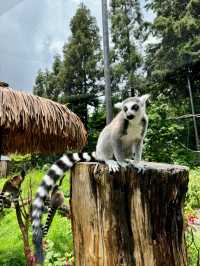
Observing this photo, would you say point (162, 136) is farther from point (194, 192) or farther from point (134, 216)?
point (134, 216)

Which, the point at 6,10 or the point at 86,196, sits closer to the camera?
the point at 86,196

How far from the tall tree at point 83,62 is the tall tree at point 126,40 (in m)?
0.48

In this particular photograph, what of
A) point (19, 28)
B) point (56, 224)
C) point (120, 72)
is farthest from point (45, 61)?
point (56, 224)

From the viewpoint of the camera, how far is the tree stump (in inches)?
51.8

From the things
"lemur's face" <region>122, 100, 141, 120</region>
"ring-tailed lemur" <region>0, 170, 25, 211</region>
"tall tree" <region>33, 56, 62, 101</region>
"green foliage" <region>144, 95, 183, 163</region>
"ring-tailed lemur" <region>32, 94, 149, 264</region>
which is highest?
"tall tree" <region>33, 56, 62, 101</region>

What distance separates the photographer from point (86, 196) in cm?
137

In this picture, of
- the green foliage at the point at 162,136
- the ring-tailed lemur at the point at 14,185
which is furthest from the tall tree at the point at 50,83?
the ring-tailed lemur at the point at 14,185

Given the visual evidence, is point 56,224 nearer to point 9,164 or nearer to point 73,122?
point 73,122

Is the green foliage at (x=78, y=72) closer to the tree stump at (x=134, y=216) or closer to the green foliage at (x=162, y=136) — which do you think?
the green foliage at (x=162, y=136)

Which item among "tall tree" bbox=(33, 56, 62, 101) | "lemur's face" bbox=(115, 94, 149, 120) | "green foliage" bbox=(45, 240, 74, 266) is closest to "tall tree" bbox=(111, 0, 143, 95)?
"tall tree" bbox=(33, 56, 62, 101)

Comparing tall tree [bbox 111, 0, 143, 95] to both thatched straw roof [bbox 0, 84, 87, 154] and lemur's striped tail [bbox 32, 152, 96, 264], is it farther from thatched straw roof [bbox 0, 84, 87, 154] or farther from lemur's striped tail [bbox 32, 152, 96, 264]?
lemur's striped tail [bbox 32, 152, 96, 264]

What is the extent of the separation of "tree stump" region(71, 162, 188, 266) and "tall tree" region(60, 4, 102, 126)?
561cm

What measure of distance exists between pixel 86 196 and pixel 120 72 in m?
5.46

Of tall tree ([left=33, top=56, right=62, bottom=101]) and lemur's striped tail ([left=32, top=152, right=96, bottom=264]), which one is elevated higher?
tall tree ([left=33, top=56, right=62, bottom=101])
